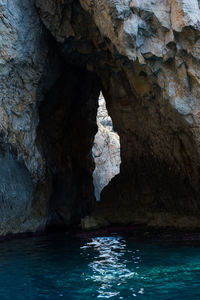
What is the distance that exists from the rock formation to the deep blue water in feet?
11.4

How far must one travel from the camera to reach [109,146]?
4234 centimetres

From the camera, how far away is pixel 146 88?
12.5m

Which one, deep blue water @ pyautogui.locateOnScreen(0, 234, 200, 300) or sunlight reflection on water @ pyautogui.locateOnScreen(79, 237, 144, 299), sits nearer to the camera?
deep blue water @ pyautogui.locateOnScreen(0, 234, 200, 300)

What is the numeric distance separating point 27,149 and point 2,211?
2252mm

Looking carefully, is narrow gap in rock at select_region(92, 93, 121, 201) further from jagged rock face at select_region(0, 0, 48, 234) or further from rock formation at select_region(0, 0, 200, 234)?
jagged rock face at select_region(0, 0, 48, 234)

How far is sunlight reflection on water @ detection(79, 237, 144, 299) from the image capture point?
17.8 feet

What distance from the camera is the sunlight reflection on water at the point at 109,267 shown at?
543cm

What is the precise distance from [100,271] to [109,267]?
1.19ft

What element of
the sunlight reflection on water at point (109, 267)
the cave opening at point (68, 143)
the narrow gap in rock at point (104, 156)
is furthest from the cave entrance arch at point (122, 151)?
the narrow gap in rock at point (104, 156)

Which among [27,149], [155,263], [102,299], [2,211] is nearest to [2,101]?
[27,149]

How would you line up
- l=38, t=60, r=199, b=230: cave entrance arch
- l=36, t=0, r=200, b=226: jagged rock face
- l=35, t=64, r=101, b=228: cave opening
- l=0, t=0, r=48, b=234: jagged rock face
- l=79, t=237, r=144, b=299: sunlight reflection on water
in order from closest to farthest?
l=79, t=237, r=144, b=299: sunlight reflection on water < l=36, t=0, r=200, b=226: jagged rock face < l=0, t=0, r=48, b=234: jagged rock face < l=38, t=60, r=199, b=230: cave entrance arch < l=35, t=64, r=101, b=228: cave opening

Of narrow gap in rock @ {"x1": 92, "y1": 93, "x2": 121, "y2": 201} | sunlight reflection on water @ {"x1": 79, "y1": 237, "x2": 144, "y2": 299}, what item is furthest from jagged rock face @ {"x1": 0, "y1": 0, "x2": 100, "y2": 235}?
narrow gap in rock @ {"x1": 92, "y1": 93, "x2": 121, "y2": 201}

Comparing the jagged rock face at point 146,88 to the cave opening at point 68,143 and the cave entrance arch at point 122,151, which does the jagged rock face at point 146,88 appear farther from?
the cave opening at point 68,143

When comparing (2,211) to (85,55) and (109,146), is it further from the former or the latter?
(109,146)
